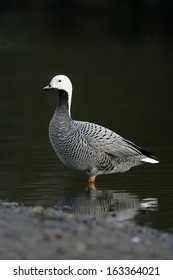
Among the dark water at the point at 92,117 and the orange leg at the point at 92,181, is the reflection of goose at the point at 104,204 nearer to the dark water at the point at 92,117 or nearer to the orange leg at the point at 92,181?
the dark water at the point at 92,117

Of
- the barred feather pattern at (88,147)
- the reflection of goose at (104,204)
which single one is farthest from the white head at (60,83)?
the reflection of goose at (104,204)

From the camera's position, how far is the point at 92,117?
22.1 metres

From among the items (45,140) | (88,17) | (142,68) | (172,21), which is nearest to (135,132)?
(45,140)

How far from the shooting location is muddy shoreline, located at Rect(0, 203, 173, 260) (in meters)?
8.77

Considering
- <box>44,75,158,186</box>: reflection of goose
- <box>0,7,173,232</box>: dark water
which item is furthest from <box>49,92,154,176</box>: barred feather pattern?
<box>0,7,173,232</box>: dark water

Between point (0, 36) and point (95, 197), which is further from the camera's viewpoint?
point (0, 36)

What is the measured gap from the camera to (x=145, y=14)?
7388 cm

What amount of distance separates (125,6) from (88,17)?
5430mm

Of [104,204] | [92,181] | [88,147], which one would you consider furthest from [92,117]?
[104,204]

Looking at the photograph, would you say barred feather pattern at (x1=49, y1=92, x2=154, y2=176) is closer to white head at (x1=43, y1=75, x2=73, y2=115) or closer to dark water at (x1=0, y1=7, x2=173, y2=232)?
white head at (x1=43, y1=75, x2=73, y2=115)

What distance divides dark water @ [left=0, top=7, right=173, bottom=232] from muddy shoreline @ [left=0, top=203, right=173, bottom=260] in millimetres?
767

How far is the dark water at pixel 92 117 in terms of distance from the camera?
12516 mm
